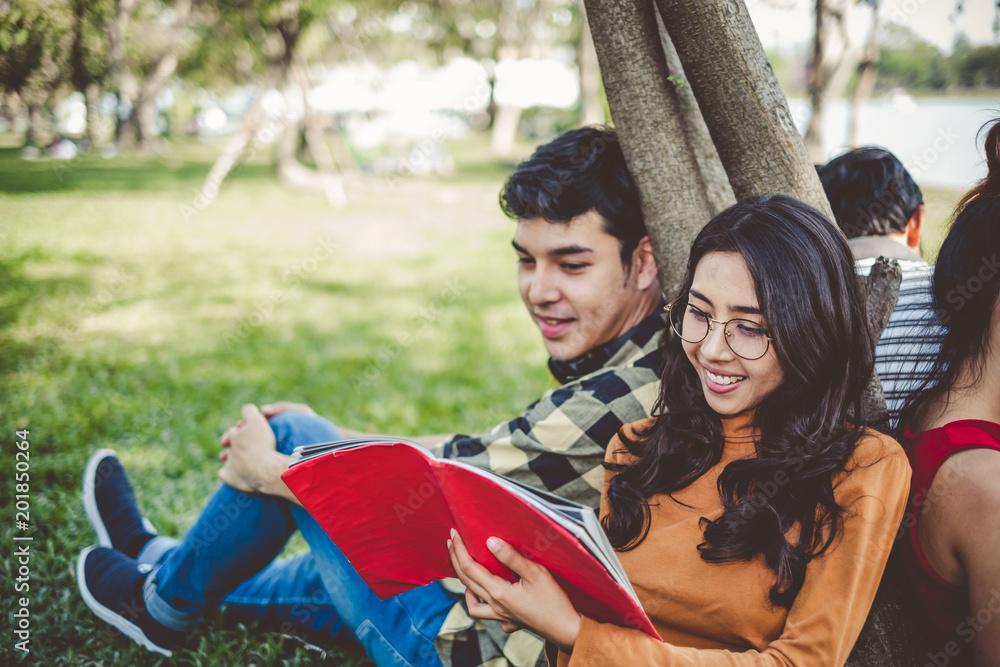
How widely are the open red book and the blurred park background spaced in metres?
0.99

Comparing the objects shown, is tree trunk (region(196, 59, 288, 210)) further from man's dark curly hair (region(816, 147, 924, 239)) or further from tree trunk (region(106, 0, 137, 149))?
man's dark curly hair (region(816, 147, 924, 239))

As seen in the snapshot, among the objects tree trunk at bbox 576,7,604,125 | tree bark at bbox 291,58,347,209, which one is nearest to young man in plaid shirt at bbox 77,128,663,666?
tree trunk at bbox 576,7,604,125

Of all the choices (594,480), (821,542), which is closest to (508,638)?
(594,480)

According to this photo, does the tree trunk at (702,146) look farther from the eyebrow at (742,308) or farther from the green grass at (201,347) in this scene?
the green grass at (201,347)

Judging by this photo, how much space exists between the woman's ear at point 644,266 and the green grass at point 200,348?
1597mm

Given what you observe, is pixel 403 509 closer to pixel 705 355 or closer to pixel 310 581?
pixel 705 355

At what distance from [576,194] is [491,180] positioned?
1817 centimetres

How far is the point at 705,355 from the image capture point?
54.1 inches

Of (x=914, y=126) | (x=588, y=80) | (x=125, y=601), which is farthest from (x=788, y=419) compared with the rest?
(x=914, y=126)

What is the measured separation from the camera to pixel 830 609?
44.7 inches

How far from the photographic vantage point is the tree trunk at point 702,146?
191 cm

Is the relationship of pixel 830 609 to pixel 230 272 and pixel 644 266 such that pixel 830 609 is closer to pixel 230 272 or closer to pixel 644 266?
pixel 644 266

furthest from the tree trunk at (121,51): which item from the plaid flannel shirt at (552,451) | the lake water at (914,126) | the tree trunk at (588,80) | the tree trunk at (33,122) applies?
the lake water at (914,126)

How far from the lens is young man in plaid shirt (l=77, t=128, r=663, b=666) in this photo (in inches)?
65.4
